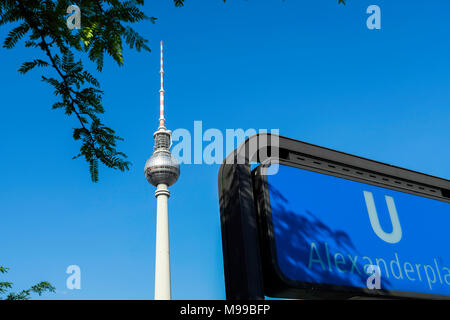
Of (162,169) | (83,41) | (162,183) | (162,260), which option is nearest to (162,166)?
(162,169)

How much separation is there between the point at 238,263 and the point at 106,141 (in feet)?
7.74

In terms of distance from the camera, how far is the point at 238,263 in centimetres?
175

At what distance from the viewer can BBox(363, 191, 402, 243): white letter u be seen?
2.31 metres

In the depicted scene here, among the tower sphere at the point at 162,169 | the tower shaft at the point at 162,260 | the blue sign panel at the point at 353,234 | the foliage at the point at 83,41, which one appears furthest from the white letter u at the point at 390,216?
the tower sphere at the point at 162,169

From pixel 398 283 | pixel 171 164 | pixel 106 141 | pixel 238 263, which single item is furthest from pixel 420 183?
pixel 171 164

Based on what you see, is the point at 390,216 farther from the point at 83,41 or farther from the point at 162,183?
the point at 162,183

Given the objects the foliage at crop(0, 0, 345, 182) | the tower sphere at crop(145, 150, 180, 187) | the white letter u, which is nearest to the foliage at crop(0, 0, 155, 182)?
the foliage at crop(0, 0, 345, 182)

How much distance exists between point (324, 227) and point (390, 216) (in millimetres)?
603

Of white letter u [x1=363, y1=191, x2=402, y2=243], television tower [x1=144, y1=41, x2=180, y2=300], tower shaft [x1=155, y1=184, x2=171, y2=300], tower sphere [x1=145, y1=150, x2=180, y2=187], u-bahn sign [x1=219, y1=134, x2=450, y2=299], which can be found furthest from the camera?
tower sphere [x1=145, y1=150, x2=180, y2=187]

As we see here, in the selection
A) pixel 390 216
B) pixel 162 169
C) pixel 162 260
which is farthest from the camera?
pixel 162 169

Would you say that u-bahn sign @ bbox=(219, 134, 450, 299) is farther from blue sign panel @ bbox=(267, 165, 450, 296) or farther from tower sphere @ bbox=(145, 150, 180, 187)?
tower sphere @ bbox=(145, 150, 180, 187)

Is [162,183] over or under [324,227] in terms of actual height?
over

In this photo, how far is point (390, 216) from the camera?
244 cm
